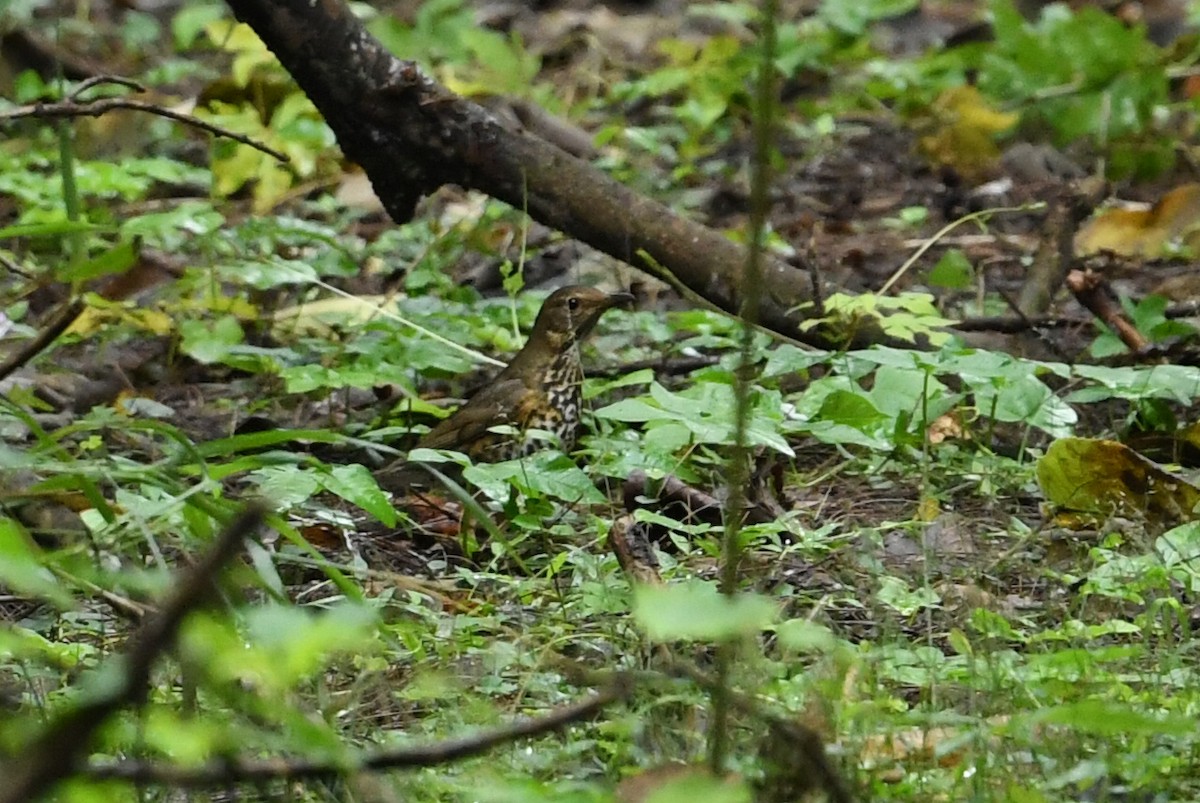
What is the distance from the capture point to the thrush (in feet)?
13.1

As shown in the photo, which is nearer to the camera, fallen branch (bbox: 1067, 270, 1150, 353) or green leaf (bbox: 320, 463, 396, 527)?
green leaf (bbox: 320, 463, 396, 527)

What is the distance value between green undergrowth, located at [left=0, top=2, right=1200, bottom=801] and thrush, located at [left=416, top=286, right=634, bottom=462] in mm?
129

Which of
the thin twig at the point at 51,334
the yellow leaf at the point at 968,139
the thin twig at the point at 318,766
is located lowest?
the yellow leaf at the point at 968,139

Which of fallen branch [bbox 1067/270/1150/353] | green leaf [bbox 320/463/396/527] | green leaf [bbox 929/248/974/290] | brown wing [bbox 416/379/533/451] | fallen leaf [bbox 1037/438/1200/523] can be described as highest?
green leaf [bbox 320/463/396/527]

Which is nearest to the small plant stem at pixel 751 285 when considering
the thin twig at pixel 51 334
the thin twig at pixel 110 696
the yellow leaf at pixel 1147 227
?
the thin twig at pixel 110 696

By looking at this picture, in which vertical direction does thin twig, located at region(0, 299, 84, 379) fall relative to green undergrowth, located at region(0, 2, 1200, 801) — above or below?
above

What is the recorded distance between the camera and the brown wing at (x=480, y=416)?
400cm

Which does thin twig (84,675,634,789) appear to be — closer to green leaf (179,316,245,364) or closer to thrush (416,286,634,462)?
thrush (416,286,634,462)

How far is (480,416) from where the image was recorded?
13.3 feet

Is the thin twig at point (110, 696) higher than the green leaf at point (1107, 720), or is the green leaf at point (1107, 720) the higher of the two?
the thin twig at point (110, 696)

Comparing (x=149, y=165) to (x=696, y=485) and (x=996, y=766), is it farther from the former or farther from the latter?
(x=996, y=766)

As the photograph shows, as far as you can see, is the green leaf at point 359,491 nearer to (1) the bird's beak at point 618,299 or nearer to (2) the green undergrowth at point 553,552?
Result: (2) the green undergrowth at point 553,552

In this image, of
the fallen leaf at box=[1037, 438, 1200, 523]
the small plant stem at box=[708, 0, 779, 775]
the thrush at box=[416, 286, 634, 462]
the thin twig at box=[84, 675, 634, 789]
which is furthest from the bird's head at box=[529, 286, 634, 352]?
the thin twig at box=[84, 675, 634, 789]

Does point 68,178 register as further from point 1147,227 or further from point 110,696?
point 1147,227
